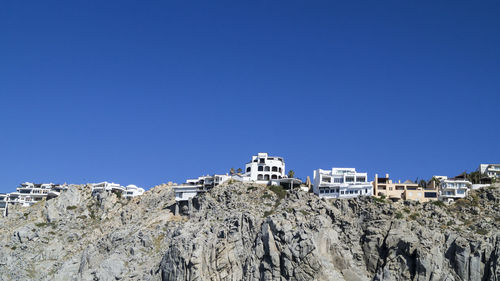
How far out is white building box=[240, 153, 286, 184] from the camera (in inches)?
4724

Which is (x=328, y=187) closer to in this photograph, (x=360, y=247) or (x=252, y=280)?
(x=360, y=247)

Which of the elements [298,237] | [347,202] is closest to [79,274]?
[298,237]

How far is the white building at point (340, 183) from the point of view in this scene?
10812cm

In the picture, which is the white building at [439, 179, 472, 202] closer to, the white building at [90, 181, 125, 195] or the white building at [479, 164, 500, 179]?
the white building at [479, 164, 500, 179]

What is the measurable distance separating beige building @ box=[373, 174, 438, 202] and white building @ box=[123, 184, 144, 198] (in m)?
54.0

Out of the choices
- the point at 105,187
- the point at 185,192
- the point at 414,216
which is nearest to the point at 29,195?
the point at 105,187

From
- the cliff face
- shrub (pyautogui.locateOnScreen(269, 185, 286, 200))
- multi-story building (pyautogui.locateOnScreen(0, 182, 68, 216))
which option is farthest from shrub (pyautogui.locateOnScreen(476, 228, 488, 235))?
multi-story building (pyautogui.locateOnScreen(0, 182, 68, 216))

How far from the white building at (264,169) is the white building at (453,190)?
31757mm

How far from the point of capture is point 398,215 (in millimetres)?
98938

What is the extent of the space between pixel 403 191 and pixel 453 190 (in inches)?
343

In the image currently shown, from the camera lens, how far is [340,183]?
110 metres

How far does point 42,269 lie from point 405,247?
64.8 meters

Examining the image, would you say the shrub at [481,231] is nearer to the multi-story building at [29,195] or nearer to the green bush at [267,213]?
the green bush at [267,213]

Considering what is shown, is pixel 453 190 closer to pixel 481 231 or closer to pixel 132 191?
pixel 481 231
